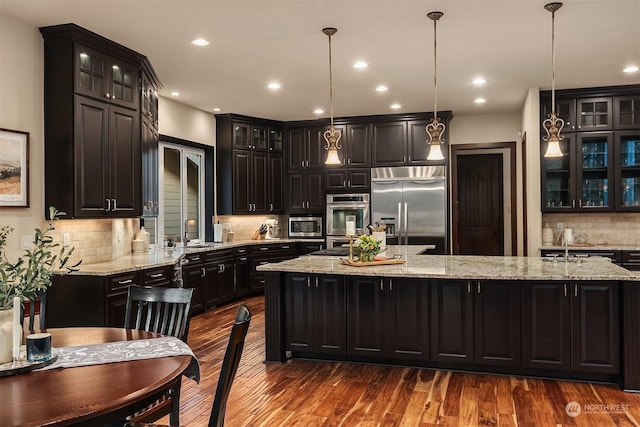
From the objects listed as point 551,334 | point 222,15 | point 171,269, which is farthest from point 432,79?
point 171,269

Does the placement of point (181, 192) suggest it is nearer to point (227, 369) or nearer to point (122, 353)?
point (122, 353)

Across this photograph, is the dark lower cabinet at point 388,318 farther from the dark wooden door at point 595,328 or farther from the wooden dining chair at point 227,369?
the wooden dining chair at point 227,369

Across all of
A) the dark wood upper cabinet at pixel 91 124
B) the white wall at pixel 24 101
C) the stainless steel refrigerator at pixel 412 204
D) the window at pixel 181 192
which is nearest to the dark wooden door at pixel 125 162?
the dark wood upper cabinet at pixel 91 124

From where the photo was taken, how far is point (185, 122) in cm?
691

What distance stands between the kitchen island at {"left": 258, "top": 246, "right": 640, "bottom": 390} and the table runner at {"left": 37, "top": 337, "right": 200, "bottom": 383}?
6.37ft

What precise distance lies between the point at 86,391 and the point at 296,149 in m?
6.93

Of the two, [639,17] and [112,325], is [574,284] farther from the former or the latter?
[112,325]

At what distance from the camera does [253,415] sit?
3.16 meters

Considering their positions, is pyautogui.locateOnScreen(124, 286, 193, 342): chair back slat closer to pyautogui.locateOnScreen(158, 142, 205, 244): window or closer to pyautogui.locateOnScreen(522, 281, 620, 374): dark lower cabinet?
pyautogui.locateOnScreen(522, 281, 620, 374): dark lower cabinet

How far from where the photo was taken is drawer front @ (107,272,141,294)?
4027 millimetres

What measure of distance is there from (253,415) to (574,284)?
97.2 inches

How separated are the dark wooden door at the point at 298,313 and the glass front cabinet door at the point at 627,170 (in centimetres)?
427

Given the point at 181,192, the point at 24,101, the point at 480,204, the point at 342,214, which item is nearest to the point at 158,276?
the point at 24,101

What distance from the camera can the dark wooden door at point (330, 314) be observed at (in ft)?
13.6
